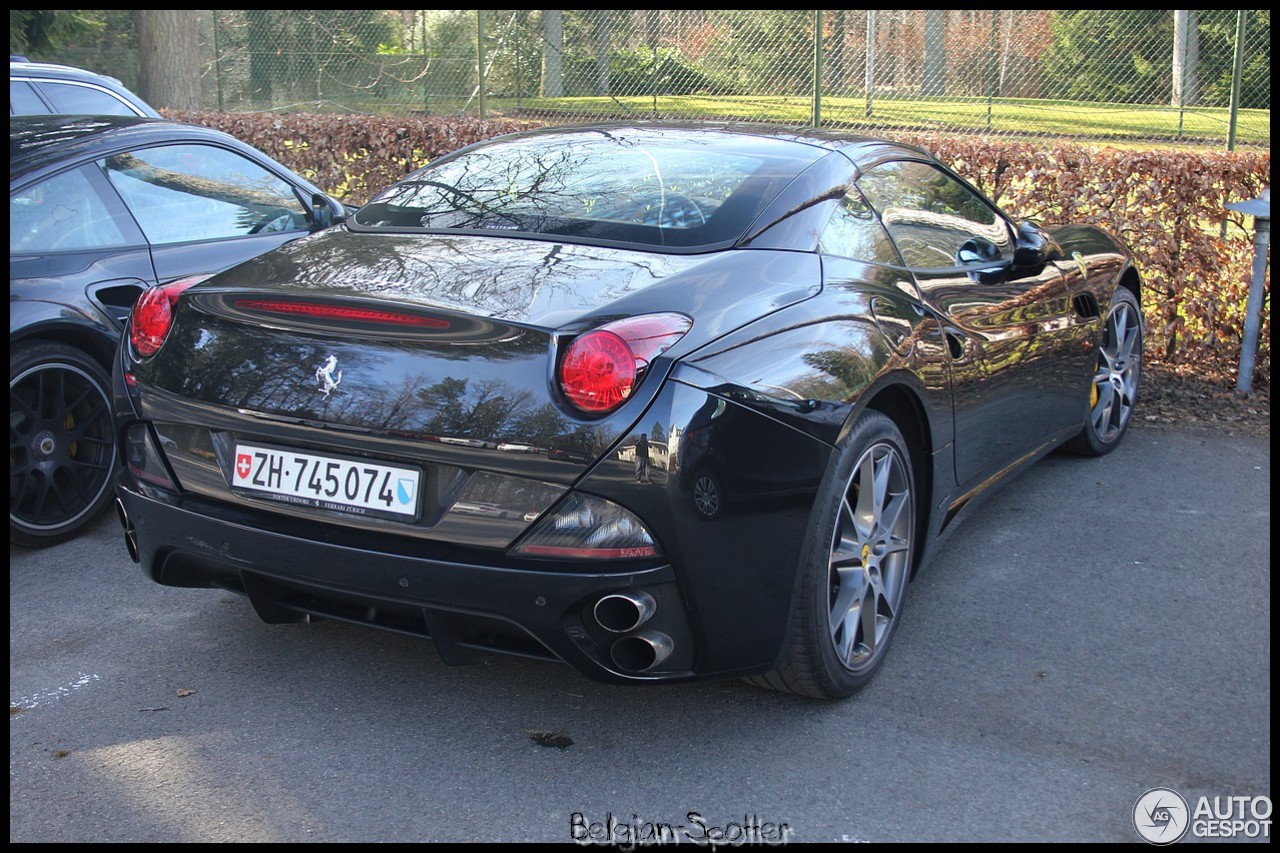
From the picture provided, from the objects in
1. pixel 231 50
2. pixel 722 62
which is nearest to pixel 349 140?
pixel 722 62

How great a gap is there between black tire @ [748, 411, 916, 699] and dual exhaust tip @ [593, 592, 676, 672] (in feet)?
1.30

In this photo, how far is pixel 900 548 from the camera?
12.2 feet

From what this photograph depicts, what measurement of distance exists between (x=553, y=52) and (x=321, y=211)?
10693mm

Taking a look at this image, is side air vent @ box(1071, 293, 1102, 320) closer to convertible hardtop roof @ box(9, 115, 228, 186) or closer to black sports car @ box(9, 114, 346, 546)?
black sports car @ box(9, 114, 346, 546)

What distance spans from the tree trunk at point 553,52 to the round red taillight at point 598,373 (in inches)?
523

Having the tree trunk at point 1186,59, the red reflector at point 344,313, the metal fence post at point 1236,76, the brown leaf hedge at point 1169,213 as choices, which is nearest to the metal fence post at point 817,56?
the metal fence post at point 1236,76

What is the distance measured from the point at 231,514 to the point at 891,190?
2.38 meters

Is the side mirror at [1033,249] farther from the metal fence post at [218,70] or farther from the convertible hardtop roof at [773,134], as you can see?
the metal fence post at [218,70]

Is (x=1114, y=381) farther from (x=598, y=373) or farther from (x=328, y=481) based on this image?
(x=328, y=481)

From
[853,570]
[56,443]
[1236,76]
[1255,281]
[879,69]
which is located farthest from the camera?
[879,69]

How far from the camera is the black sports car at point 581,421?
9.32ft

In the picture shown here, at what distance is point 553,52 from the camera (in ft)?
52.1

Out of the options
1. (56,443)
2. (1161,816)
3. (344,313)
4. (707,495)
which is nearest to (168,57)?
(56,443)

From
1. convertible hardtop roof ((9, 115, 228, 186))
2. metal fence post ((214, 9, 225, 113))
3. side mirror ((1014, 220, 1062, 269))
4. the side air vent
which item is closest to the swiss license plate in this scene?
convertible hardtop roof ((9, 115, 228, 186))
